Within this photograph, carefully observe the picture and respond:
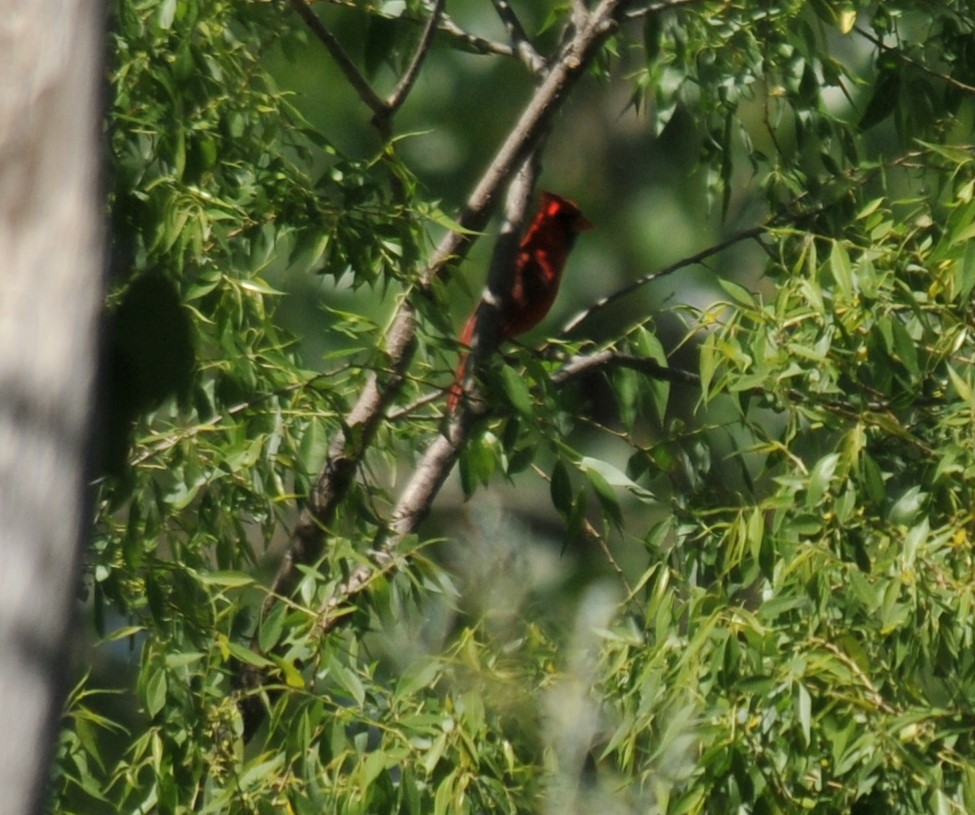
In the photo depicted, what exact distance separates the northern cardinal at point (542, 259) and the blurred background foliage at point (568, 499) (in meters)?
1.25

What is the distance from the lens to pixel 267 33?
3.09 metres

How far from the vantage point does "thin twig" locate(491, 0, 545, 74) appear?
3475mm

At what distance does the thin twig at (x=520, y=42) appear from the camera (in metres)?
3.47

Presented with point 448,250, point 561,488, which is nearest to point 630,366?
point 448,250

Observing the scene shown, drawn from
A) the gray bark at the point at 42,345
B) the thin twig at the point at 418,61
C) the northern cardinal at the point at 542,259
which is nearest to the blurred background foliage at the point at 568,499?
the thin twig at the point at 418,61

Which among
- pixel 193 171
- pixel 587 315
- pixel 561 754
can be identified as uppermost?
pixel 193 171

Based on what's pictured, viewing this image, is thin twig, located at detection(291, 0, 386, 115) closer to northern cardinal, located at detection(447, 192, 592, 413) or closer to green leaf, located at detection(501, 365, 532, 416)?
green leaf, located at detection(501, 365, 532, 416)

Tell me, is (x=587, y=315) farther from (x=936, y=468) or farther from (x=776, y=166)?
(x=936, y=468)

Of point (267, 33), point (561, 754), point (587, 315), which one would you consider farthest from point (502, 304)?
point (561, 754)

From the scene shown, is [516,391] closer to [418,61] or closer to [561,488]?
[561,488]

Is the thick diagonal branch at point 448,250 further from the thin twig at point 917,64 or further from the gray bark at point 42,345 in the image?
the gray bark at point 42,345

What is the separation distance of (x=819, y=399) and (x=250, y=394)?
98cm

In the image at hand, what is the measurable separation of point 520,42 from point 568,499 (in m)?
1.28

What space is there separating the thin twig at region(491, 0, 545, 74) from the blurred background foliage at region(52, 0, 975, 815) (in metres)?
0.23
